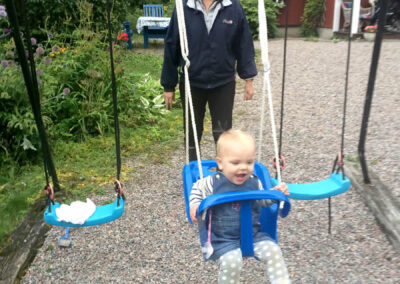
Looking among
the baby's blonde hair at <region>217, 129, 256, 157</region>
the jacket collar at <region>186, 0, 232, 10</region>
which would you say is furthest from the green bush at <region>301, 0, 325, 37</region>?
the baby's blonde hair at <region>217, 129, 256, 157</region>

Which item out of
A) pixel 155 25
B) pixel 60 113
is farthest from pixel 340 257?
pixel 155 25

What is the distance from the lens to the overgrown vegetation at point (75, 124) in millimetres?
3486

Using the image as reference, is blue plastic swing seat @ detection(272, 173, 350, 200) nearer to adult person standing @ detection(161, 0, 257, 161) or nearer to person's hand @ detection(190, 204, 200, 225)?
person's hand @ detection(190, 204, 200, 225)

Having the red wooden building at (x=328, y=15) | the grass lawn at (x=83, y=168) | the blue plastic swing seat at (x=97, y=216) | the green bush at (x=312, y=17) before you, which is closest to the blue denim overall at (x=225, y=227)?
the blue plastic swing seat at (x=97, y=216)

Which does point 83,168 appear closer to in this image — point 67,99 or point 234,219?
point 67,99

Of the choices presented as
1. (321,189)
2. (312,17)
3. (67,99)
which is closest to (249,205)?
(321,189)

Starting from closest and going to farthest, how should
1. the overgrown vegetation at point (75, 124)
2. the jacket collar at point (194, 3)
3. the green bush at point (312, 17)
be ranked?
the jacket collar at point (194, 3) < the overgrown vegetation at point (75, 124) < the green bush at point (312, 17)

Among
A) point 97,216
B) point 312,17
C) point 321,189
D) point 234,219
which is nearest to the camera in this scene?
point 234,219

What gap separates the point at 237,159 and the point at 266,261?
46 centimetres

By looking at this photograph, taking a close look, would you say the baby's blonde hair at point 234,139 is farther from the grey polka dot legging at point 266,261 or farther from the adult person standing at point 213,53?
the adult person standing at point 213,53

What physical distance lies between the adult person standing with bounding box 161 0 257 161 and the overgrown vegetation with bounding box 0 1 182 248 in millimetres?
1234

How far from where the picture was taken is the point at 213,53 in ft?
8.77

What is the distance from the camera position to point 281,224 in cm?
299

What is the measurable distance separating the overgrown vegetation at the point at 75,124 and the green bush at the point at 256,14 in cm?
736
